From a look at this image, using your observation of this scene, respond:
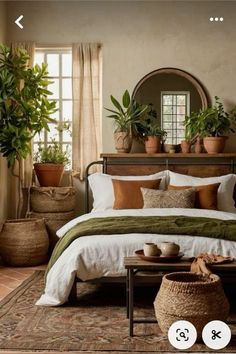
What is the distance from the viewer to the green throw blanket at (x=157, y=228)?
432cm

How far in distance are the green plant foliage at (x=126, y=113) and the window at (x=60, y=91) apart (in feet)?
2.15

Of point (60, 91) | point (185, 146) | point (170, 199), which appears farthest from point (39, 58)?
point (170, 199)

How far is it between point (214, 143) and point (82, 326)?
336 cm

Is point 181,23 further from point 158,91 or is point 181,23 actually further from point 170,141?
point 170,141

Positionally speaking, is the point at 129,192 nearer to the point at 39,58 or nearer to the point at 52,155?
the point at 52,155

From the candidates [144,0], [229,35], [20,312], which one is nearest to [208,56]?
[229,35]

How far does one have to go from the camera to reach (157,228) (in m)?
4.39

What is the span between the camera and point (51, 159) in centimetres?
678

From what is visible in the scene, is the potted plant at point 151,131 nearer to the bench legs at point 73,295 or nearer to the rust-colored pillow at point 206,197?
the rust-colored pillow at point 206,197

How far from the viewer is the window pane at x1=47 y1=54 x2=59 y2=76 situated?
7.16m

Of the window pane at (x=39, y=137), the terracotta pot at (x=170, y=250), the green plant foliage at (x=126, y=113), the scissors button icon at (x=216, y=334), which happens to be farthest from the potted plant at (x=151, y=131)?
the scissors button icon at (x=216, y=334)

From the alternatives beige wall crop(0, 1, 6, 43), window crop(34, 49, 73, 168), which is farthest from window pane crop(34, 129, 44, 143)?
beige wall crop(0, 1, 6, 43)

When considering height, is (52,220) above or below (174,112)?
below

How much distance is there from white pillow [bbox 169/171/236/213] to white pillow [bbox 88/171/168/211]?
0.16 m
